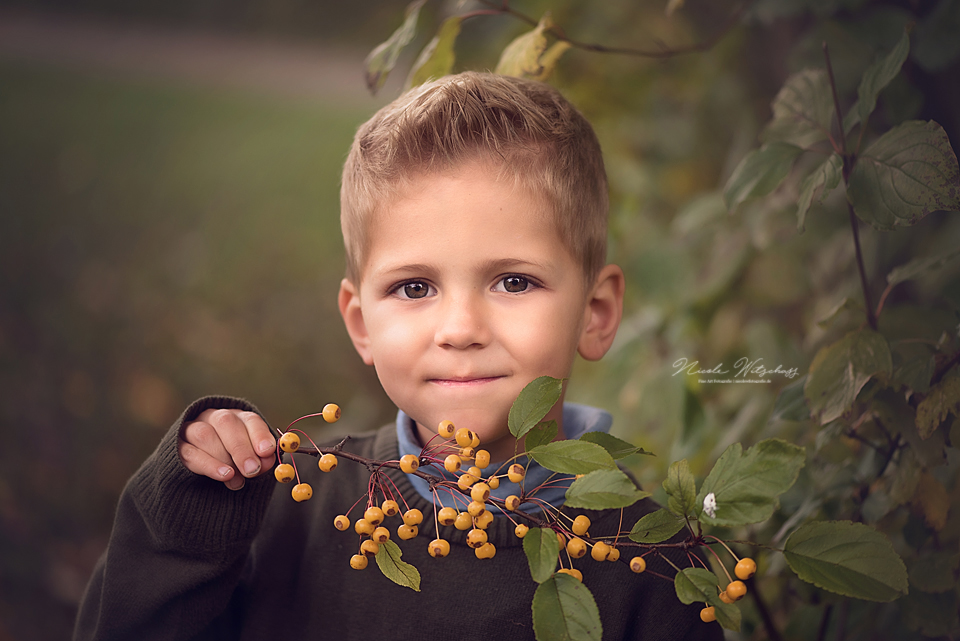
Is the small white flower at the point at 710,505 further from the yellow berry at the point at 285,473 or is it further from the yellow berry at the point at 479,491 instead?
the yellow berry at the point at 285,473

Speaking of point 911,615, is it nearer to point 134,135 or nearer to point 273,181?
point 273,181

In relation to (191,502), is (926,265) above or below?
above

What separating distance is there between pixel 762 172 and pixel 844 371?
0.87ft

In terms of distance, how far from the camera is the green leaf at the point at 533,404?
62 cm

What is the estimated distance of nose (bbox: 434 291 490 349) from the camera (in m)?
0.75

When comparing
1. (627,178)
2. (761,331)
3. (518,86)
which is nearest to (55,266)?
(627,178)

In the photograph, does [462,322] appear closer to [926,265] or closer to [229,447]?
[229,447]

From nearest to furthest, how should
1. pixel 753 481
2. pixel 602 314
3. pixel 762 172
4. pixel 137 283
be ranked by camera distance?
pixel 753 481, pixel 762 172, pixel 602 314, pixel 137 283

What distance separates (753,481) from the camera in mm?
559

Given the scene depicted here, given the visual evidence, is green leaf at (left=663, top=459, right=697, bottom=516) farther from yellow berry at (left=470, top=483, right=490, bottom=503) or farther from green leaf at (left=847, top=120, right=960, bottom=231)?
green leaf at (left=847, top=120, right=960, bottom=231)

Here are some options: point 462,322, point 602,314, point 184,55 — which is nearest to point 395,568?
point 462,322

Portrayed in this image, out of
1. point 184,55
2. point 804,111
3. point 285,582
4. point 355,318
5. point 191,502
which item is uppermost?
point 184,55

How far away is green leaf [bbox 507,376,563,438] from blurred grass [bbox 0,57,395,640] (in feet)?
5.31

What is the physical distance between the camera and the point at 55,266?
8.03 ft
